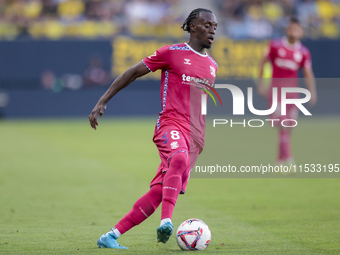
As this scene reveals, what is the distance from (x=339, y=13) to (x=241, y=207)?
61.2 feet

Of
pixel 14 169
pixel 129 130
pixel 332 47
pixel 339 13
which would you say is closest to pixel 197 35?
pixel 14 169

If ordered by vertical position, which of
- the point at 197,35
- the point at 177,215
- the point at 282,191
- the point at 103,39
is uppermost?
the point at 103,39

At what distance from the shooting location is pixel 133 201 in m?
7.40

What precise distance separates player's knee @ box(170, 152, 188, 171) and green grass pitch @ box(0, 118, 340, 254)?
74 cm

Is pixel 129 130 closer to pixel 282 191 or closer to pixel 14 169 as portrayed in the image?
pixel 14 169

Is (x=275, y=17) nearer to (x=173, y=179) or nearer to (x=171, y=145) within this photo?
(x=171, y=145)

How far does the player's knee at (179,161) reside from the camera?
4582mm

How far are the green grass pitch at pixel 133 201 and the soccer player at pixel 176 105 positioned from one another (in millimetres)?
364

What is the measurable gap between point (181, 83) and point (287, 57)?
556cm

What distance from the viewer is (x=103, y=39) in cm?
2142

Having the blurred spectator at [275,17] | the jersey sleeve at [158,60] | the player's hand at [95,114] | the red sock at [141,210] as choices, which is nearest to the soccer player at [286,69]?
the jersey sleeve at [158,60]

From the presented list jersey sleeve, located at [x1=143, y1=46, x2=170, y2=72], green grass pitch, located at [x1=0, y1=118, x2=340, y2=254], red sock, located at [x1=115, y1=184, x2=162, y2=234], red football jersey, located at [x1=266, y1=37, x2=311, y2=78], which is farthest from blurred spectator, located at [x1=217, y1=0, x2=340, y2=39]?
red sock, located at [x1=115, y1=184, x2=162, y2=234]

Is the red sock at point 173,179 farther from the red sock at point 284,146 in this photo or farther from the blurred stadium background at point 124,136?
the red sock at point 284,146

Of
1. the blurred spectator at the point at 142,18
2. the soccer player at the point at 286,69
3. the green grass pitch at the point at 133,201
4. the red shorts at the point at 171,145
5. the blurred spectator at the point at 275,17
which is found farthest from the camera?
the blurred spectator at the point at 275,17
